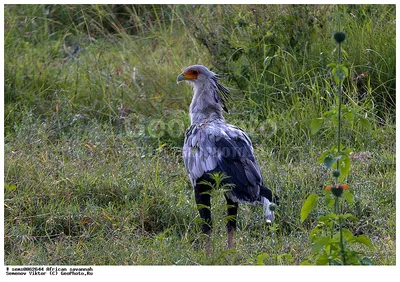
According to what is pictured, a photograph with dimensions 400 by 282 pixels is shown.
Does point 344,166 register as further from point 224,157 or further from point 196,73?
point 196,73

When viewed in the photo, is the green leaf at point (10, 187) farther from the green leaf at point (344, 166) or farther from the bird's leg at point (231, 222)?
the green leaf at point (344, 166)

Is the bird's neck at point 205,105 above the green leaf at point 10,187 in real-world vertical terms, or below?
above

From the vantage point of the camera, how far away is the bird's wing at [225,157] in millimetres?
4242

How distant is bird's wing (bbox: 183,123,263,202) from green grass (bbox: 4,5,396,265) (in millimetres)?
330

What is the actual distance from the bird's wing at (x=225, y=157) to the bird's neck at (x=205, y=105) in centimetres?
27

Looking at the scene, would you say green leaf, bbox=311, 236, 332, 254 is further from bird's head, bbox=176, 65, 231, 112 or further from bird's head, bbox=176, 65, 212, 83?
bird's head, bbox=176, 65, 212, 83

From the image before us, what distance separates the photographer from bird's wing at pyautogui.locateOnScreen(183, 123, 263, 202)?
167 inches

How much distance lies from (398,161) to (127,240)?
177cm

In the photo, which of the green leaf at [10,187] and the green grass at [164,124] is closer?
the green grass at [164,124]

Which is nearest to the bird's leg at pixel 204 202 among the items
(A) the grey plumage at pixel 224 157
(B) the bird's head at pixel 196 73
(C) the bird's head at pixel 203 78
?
(A) the grey plumage at pixel 224 157

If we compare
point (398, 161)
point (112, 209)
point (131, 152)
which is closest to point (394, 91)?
point (398, 161)

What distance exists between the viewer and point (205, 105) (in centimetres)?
501

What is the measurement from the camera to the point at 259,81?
6.12m

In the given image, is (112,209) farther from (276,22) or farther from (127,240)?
(276,22)
